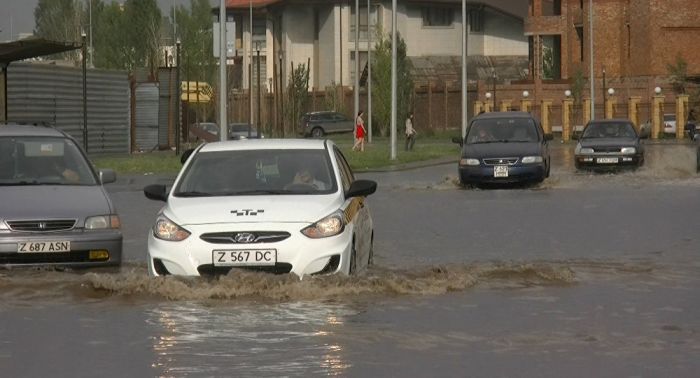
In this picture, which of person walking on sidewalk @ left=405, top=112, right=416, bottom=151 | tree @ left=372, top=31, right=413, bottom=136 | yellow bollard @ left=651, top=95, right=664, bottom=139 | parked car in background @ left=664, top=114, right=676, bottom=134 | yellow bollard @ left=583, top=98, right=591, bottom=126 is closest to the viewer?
person walking on sidewalk @ left=405, top=112, right=416, bottom=151

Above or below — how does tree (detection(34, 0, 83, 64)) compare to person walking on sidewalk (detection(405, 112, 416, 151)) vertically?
above

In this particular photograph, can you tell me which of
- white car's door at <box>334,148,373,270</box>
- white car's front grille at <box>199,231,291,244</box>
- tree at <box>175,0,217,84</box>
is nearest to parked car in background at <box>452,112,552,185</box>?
white car's door at <box>334,148,373,270</box>

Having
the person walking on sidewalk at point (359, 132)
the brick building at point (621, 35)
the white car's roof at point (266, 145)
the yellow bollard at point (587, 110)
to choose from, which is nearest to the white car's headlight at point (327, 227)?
the white car's roof at point (266, 145)

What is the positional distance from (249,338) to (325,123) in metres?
81.4

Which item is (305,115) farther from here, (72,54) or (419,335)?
(419,335)

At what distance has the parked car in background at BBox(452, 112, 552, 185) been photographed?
3341 cm

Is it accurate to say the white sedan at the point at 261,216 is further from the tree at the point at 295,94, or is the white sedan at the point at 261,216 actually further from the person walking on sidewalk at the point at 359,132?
the tree at the point at 295,94

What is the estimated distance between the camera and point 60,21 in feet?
391

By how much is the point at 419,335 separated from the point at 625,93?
83465 millimetres

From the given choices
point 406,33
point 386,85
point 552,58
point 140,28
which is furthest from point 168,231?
point 406,33

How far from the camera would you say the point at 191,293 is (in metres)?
13.8

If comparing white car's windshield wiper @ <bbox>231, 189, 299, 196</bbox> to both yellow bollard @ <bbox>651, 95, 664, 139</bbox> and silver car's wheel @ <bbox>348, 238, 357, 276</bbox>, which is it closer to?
silver car's wheel @ <bbox>348, 238, 357, 276</bbox>

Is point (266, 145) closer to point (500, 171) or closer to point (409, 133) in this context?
point (500, 171)

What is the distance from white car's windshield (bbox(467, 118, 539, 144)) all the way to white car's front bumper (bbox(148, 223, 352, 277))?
21.2 metres
